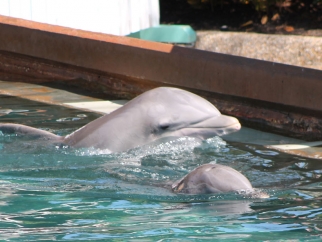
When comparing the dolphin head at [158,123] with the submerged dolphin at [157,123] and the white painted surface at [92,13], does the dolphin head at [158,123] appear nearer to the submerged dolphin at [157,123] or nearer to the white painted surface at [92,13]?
the submerged dolphin at [157,123]

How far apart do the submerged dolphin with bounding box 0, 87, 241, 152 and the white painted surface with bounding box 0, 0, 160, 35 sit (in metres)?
5.56

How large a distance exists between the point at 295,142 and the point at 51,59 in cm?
394

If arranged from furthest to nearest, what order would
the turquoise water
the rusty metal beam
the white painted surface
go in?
the white painted surface → the rusty metal beam → the turquoise water

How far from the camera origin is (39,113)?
7.18 m

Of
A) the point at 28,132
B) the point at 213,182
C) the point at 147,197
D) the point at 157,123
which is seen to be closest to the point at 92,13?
the point at 28,132

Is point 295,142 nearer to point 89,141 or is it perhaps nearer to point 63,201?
point 89,141

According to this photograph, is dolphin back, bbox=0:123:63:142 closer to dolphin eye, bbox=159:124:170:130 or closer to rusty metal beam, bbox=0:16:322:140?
dolphin eye, bbox=159:124:170:130

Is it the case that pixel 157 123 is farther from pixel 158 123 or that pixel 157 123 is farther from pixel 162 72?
pixel 162 72

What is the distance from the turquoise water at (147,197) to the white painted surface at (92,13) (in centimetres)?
492

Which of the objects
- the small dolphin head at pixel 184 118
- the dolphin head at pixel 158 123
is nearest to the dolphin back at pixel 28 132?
the dolphin head at pixel 158 123

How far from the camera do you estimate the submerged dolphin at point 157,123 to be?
5555 millimetres

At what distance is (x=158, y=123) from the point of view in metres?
5.56

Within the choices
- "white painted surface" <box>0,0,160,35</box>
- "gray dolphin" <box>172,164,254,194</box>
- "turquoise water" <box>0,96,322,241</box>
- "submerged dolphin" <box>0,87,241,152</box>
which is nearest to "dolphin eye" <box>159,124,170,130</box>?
"submerged dolphin" <box>0,87,241,152</box>

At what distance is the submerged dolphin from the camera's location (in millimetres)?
5555
